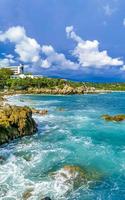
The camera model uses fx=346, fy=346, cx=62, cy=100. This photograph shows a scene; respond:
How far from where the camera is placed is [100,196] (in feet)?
86.6

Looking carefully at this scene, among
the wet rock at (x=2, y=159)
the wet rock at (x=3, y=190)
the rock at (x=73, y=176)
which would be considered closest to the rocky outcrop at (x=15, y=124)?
the wet rock at (x=2, y=159)

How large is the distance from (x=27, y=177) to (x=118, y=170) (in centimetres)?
868

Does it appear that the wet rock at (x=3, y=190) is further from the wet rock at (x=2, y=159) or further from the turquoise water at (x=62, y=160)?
the wet rock at (x=2, y=159)

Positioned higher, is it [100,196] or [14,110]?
[14,110]

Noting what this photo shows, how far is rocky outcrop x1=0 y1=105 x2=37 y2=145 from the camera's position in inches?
1714

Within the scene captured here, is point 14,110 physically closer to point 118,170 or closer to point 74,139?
point 74,139

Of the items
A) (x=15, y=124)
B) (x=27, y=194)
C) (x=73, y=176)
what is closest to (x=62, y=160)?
(x=73, y=176)

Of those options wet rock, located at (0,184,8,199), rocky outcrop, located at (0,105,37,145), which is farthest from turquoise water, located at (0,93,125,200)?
rocky outcrop, located at (0,105,37,145)

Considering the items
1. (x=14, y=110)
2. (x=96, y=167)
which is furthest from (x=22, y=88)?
(x=96, y=167)

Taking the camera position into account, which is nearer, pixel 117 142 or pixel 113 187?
pixel 113 187

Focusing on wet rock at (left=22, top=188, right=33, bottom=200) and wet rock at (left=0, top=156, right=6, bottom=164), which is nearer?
wet rock at (left=22, top=188, right=33, bottom=200)

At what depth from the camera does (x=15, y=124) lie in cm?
4641

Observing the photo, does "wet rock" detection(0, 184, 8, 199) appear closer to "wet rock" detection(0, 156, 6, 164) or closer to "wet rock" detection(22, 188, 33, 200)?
"wet rock" detection(22, 188, 33, 200)

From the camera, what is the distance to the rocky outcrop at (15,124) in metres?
43.5
